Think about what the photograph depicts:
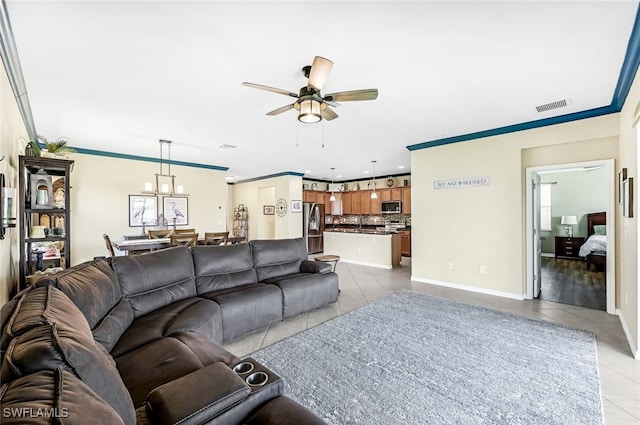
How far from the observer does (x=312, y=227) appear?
9344mm

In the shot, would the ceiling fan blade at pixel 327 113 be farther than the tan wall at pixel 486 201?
No

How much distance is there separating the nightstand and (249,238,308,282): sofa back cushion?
7.77 metres

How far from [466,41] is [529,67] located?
879mm

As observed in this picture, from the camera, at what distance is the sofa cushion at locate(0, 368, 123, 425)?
641 millimetres

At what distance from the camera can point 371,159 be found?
22.5 ft

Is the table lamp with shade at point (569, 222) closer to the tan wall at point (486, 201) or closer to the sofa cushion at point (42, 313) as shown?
the tan wall at point (486, 201)

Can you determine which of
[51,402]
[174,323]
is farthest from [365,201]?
[51,402]

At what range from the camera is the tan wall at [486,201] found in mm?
3980

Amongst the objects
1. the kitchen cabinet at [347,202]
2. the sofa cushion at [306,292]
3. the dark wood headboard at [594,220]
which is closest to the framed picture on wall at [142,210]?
the sofa cushion at [306,292]

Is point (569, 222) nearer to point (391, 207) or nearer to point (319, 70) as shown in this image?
point (391, 207)

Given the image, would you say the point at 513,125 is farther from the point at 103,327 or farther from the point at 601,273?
the point at 103,327

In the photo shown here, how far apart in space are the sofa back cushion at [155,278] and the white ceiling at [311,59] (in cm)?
178

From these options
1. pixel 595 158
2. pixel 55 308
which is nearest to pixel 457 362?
pixel 55 308

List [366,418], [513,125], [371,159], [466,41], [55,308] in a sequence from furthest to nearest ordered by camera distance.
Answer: [371,159]
[513,125]
[466,41]
[366,418]
[55,308]
